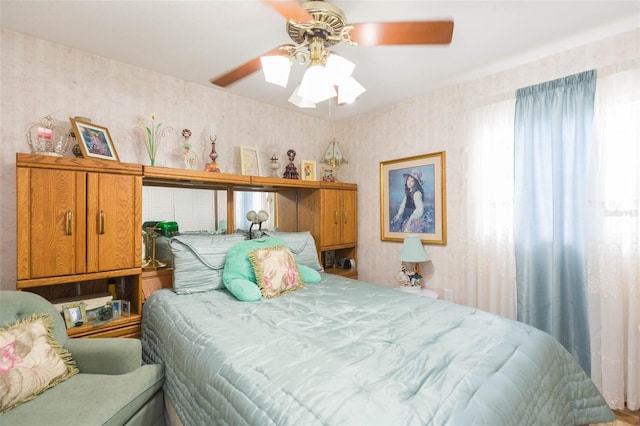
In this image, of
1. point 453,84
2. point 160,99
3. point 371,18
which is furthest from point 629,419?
point 160,99

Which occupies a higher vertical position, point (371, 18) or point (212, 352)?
point (371, 18)

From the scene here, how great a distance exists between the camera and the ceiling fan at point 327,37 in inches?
52.3

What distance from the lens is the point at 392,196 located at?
330 centimetres

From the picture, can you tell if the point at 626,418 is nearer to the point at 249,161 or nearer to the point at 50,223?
the point at 249,161

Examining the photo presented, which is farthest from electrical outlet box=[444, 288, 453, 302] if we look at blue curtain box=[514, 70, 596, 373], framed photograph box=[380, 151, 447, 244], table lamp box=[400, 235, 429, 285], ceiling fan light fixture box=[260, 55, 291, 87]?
ceiling fan light fixture box=[260, 55, 291, 87]

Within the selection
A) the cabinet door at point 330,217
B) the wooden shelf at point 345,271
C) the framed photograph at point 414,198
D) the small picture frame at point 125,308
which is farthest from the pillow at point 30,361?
the framed photograph at point 414,198

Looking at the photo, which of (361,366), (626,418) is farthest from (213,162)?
(626,418)

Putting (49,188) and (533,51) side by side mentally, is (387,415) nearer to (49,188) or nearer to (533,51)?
(49,188)

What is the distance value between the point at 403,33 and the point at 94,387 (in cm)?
224

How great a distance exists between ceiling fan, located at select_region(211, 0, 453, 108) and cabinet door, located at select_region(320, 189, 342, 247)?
174cm

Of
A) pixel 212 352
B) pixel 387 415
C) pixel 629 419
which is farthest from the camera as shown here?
pixel 629 419

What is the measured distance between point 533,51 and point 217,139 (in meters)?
2.72

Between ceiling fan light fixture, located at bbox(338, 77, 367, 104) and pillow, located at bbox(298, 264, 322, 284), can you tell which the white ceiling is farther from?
pillow, located at bbox(298, 264, 322, 284)

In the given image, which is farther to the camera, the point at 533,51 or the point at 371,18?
the point at 533,51
